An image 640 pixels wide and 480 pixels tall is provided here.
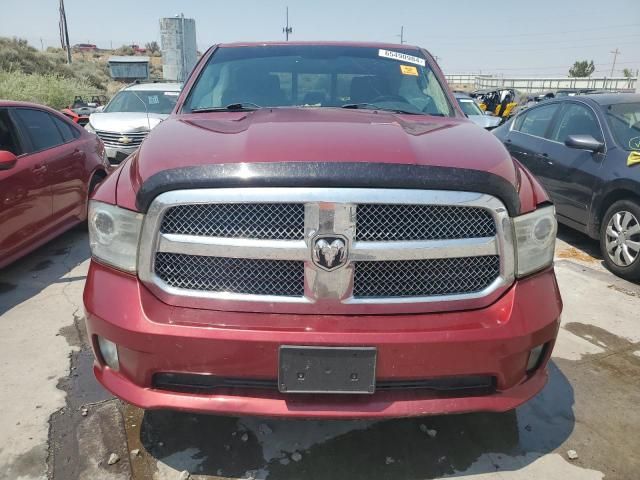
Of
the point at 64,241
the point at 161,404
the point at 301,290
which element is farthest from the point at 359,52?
the point at 64,241

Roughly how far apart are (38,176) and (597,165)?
535 centimetres

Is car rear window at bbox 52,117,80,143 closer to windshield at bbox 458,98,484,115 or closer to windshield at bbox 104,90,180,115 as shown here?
windshield at bbox 104,90,180,115

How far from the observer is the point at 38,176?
15.3 ft

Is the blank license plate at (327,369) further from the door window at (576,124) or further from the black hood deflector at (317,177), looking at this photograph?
the door window at (576,124)

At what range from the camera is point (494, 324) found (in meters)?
1.88

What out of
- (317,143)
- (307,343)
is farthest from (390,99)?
(307,343)

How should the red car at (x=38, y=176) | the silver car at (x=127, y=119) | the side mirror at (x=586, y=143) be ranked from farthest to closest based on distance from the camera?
1. the silver car at (x=127, y=119)
2. the side mirror at (x=586, y=143)
3. the red car at (x=38, y=176)

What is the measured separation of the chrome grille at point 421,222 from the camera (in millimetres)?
1824

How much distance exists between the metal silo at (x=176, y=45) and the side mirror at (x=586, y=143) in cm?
1743

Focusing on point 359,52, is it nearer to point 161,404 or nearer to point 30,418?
point 161,404

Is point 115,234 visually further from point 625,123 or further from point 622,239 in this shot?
point 625,123

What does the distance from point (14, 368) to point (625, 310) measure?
4.38 m

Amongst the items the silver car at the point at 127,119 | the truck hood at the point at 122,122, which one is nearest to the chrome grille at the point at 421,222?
the silver car at the point at 127,119

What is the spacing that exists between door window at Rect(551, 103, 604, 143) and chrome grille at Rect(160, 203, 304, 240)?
14.7 ft
